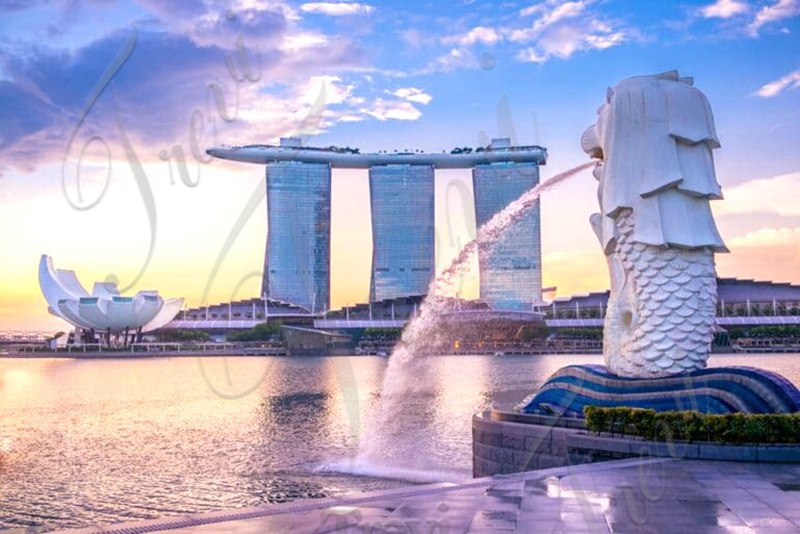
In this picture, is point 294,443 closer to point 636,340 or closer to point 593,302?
point 636,340

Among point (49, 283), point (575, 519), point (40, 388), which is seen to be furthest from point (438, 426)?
point (49, 283)

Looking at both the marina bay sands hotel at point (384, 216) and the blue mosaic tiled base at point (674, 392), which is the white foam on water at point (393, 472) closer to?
the blue mosaic tiled base at point (674, 392)

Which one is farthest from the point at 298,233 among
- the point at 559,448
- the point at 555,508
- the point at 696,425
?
the point at 555,508

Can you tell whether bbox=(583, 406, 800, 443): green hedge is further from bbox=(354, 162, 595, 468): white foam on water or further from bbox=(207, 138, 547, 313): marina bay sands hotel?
bbox=(207, 138, 547, 313): marina bay sands hotel

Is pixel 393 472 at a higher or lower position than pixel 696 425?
lower

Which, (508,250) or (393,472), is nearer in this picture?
(393,472)

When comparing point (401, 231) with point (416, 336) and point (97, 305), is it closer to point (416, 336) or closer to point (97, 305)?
point (97, 305)
